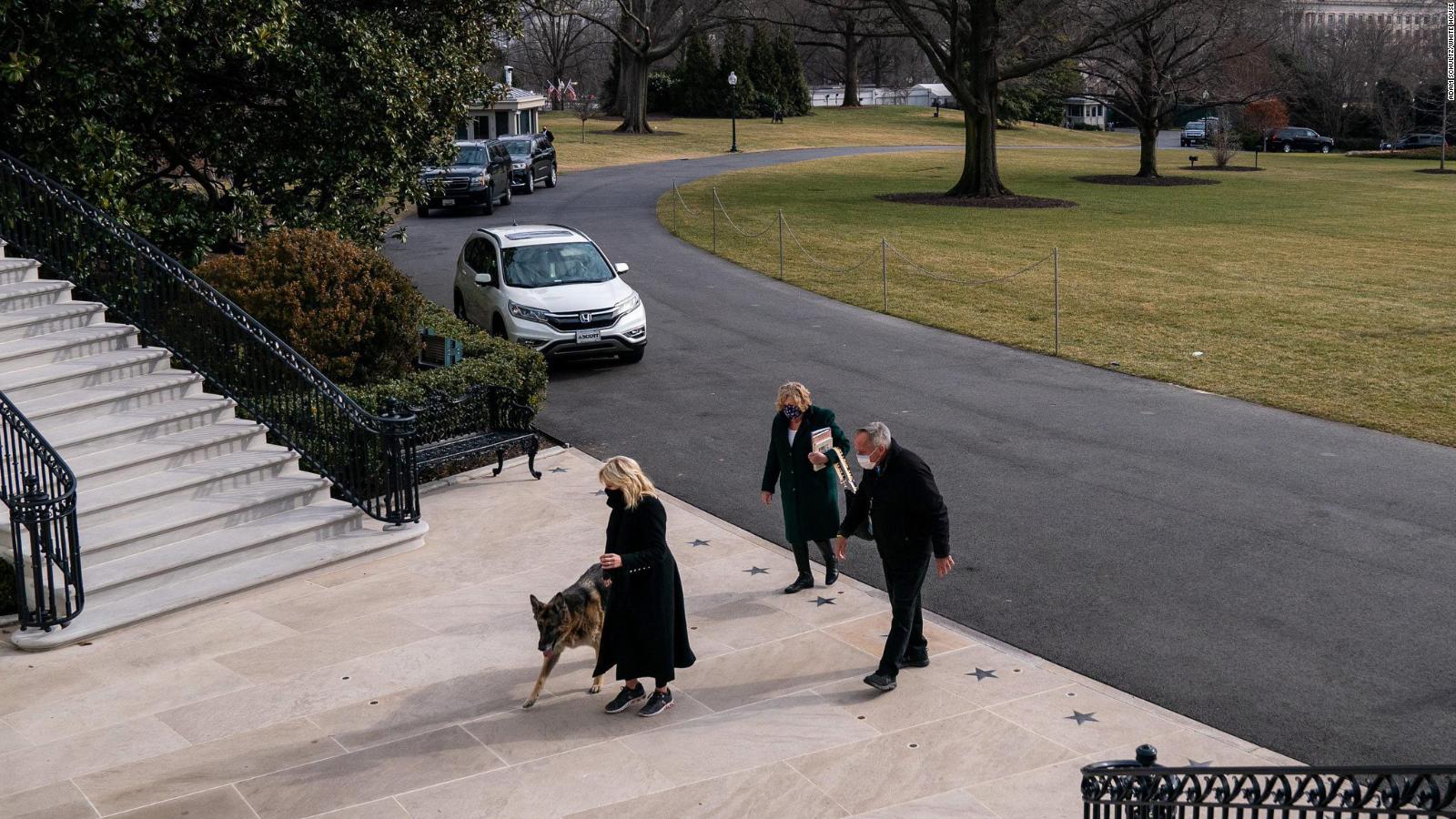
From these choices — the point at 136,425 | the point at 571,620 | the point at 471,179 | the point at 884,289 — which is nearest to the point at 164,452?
the point at 136,425

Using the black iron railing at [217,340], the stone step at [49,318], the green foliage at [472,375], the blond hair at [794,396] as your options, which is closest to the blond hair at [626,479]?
the blond hair at [794,396]

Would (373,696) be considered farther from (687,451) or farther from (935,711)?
(687,451)

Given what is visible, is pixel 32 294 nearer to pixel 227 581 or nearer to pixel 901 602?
pixel 227 581

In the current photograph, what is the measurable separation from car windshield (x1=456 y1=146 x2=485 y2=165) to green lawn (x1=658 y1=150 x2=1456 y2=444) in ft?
18.2

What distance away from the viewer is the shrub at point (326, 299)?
45.6 feet

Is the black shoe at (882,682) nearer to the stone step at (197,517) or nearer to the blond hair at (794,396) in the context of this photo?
the blond hair at (794,396)

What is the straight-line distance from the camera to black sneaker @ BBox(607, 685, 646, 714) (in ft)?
27.9

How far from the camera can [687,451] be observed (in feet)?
48.4

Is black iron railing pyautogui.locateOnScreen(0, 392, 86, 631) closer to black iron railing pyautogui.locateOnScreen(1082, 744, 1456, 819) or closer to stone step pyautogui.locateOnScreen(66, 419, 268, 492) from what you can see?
stone step pyautogui.locateOnScreen(66, 419, 268, 492)

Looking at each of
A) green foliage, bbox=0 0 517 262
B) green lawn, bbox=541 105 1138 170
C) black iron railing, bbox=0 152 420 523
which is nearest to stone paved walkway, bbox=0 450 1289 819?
black iron railing, bbox=0 152 420 523

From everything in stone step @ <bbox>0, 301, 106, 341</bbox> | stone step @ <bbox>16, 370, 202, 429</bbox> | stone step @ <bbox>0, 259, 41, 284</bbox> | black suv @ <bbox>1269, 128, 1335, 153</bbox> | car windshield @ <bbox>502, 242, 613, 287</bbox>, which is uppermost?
black suv @ <bbox>1269, 128, 1335, 153</bbox>

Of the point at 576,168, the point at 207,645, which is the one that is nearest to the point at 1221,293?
the point at 207,645

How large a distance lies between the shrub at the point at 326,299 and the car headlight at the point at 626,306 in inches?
166

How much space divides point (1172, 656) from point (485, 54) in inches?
593
